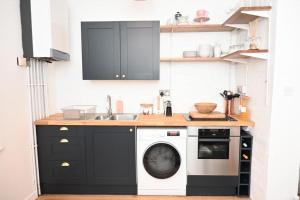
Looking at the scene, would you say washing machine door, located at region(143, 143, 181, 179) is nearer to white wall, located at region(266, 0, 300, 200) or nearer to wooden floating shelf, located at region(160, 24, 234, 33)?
white wall, located at region(266, 0, 300, 200)

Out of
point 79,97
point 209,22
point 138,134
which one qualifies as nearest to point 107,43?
point 79,97

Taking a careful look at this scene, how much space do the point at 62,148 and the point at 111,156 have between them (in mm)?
631

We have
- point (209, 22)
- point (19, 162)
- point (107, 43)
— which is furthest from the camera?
point (209, 22)

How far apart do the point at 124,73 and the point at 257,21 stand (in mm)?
1729

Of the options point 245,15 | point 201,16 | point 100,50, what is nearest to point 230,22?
point 245,15

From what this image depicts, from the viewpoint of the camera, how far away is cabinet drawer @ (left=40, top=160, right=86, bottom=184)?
253cm

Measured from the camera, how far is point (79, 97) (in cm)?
→ 311

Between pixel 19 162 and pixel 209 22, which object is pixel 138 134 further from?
pixel 209 22

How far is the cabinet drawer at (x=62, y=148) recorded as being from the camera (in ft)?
8.20

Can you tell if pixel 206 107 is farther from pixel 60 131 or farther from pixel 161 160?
pixel 60 131

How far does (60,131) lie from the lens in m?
2.49

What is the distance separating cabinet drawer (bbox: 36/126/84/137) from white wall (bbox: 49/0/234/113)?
22.9 inches

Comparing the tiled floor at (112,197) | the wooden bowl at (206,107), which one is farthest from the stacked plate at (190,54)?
the tiled floor at (112,197)

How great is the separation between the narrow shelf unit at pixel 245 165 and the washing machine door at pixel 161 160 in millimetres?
795
